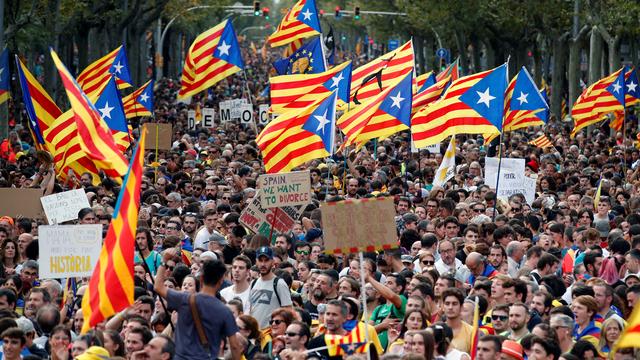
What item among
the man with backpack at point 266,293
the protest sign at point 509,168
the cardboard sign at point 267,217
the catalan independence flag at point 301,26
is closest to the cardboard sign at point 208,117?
the catalan independence flag at point 301,26

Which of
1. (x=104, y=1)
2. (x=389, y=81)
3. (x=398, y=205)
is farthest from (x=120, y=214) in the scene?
(x=104, y=1)

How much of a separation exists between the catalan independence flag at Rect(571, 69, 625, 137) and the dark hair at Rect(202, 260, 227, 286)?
61.3 feet

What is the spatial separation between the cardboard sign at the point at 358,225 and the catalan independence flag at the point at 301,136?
22.9 ft

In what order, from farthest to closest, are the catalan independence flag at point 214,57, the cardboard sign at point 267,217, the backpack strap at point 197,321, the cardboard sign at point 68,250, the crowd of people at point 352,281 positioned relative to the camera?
the catalan independence flag at point 214,57 → the cardboard sign at point 267,217 → the cardboard sign at point 68,250 → the crowd of people at point 352,281 → the backpack strap at point 197,321

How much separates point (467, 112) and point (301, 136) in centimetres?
289

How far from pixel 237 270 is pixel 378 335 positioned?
1.79 m

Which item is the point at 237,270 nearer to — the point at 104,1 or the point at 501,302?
the point at 501,302

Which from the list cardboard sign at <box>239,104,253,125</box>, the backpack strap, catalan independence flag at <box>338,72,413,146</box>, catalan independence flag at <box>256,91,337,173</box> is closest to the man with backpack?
the backpack strap

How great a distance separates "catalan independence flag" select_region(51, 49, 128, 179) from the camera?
446 inches

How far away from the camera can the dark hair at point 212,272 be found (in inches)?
366

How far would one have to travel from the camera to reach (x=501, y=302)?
450 inches

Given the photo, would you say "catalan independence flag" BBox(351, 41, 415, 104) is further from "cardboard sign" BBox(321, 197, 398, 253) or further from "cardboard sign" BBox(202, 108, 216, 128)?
"cardboard sign" BBox(321, 197, 398, 253)

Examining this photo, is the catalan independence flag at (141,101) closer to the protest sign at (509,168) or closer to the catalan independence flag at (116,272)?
the protest sign at (509,168)

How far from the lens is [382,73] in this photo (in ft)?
71.5
